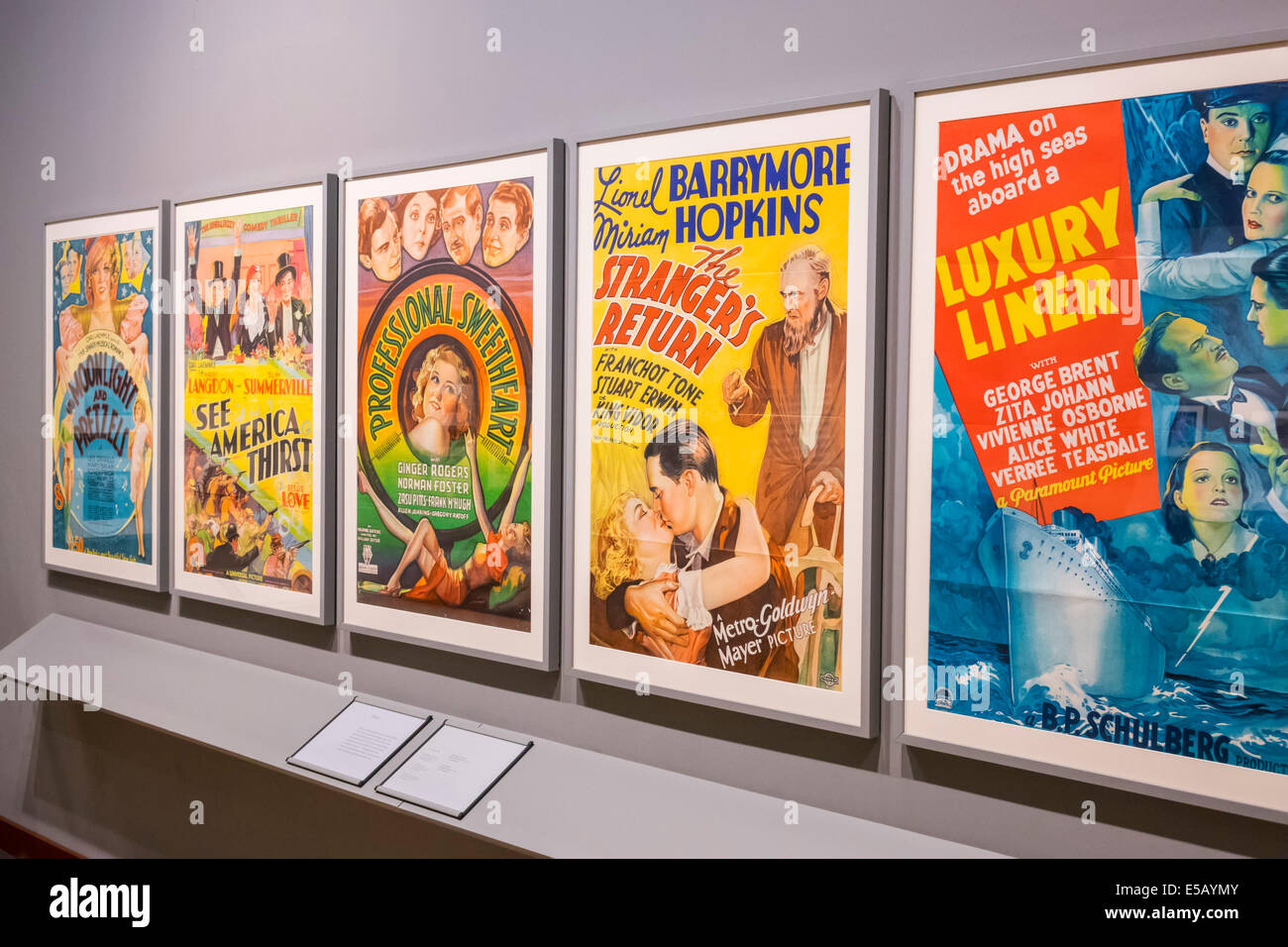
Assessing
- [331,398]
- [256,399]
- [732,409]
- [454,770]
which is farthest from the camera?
[256,399]

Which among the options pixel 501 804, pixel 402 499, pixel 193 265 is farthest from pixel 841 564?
pixel 193 265

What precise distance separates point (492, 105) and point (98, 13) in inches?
64.4

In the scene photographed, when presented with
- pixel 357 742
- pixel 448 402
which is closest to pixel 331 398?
pixel 448 402

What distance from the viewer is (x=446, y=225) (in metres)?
1.87

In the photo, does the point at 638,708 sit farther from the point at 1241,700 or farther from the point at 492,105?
the point at 492,105

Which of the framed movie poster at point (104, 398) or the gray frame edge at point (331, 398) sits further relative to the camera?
the framed movie poster at point (104, 398)

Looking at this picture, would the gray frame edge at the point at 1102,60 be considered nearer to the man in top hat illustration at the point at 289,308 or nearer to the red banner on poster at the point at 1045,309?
the red banner on poster at the point at 1045,309

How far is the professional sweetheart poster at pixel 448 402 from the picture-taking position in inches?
70.0

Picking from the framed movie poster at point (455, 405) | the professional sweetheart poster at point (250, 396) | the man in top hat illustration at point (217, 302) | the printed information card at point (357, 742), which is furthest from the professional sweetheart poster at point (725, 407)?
the man in top hat illustration at point (217, 302)

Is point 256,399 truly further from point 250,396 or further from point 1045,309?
point 1045,309

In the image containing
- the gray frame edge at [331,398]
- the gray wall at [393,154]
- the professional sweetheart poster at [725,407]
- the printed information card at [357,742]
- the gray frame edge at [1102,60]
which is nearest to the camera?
the gray frame edge at [1102,60]

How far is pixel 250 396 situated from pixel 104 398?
26.4 inches

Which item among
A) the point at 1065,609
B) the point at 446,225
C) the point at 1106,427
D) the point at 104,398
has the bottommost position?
the point at 1065,609

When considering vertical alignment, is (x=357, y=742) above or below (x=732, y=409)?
below
